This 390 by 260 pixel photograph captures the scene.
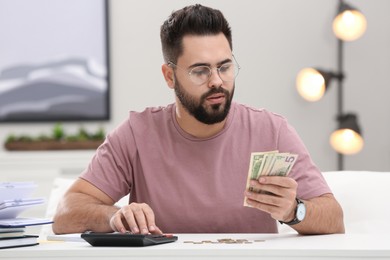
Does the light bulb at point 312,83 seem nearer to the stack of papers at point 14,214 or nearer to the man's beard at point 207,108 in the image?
the man's beard at point 207,108

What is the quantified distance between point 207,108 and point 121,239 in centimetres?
67

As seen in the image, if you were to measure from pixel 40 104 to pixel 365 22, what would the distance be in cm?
187

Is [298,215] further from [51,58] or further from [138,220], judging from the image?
[51,58]

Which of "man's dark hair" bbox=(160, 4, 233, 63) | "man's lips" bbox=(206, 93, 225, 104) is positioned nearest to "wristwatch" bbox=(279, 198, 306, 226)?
"man's lips" bbox=(206, 93, 225, 104)

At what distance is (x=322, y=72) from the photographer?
4578mm

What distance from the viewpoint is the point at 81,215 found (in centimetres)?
226

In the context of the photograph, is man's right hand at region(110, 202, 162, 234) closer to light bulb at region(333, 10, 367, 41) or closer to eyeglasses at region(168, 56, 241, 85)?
eyeglasses at region(168, 56, 241, 85)

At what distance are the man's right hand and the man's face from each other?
0.42 metres

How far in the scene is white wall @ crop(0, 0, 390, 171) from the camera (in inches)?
185

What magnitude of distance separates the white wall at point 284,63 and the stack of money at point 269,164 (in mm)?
2833
